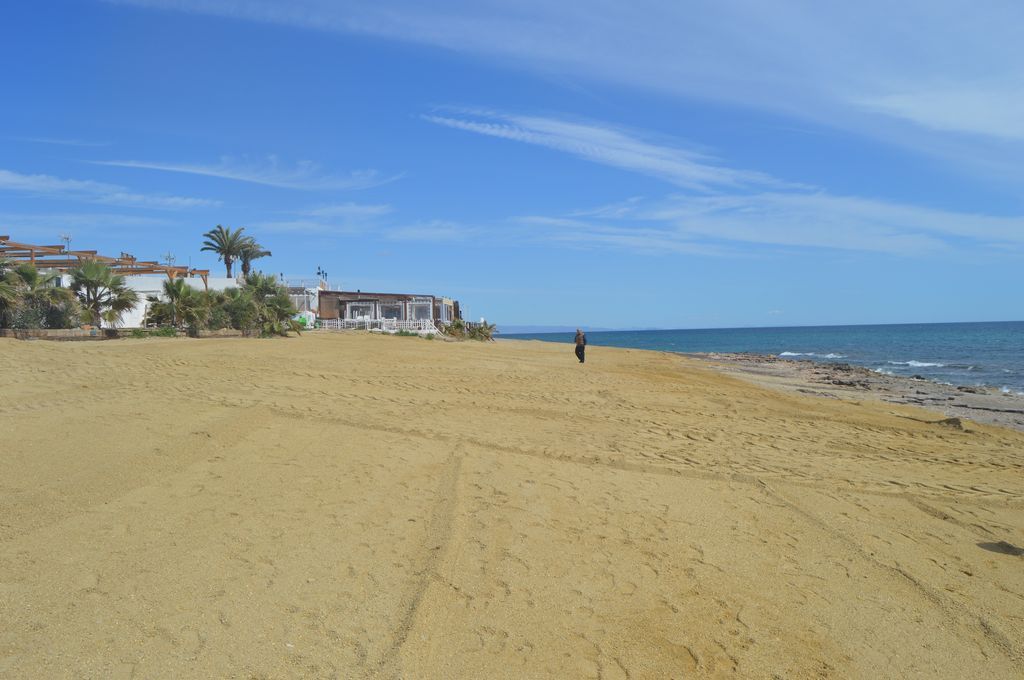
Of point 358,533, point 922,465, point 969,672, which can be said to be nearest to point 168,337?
point 358,533

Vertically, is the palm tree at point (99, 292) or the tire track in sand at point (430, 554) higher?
the palm tree at point (99, 292)

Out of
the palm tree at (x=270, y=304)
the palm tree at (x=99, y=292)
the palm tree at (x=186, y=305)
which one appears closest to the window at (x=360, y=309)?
the palm tree at (x=270, y=304)

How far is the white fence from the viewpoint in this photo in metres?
45.1

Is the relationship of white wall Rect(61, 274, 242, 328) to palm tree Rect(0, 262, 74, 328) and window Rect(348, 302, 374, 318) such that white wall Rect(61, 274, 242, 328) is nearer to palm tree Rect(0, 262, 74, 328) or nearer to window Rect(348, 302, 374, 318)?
palm tree Rect(0, 262, 74, 328)

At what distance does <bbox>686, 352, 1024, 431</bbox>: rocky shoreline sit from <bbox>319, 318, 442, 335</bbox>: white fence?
22.2 meters

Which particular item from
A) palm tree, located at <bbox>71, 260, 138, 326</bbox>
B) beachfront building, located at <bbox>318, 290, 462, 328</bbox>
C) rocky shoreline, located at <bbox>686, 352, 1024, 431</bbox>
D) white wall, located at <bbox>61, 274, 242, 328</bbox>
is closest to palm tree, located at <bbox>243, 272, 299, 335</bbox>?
white wall, located at <bbox>61, 274, 242, 328</bbox>

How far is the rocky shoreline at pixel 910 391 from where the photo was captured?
1802 cm

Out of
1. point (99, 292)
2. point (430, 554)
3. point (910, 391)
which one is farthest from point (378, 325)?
point (430, 554)

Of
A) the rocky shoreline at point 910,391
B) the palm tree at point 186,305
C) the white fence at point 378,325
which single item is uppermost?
the palm tree at point 186,305

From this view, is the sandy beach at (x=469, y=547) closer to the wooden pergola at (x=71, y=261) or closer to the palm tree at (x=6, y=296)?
the palm tree at (x=6, y=296)

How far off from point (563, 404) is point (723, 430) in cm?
333

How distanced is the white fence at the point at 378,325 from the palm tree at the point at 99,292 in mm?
17143

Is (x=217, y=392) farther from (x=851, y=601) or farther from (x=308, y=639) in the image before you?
(x=851, y=601)

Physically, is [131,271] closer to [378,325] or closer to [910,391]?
[378,325]
